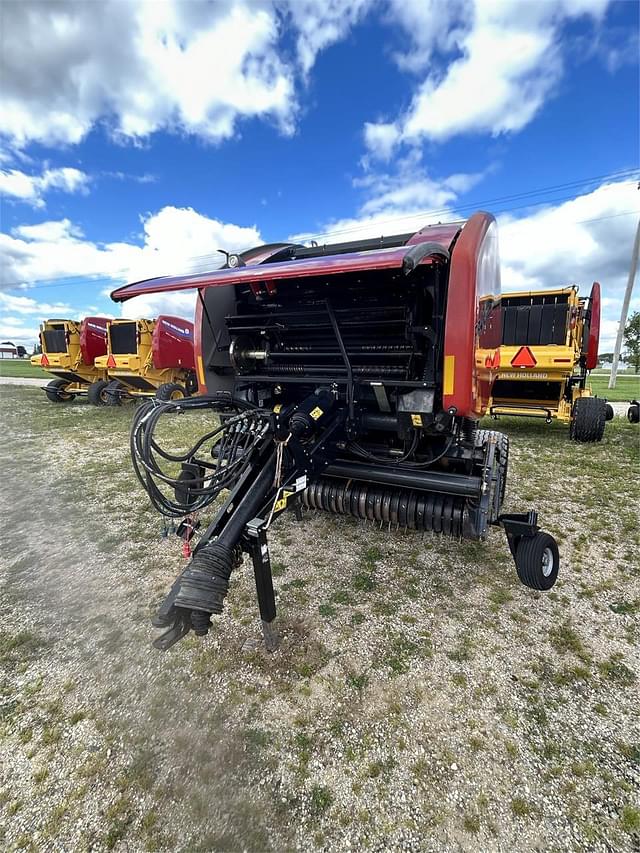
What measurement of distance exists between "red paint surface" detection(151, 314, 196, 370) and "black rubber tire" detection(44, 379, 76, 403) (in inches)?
179

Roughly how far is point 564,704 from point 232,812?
5.47 ft

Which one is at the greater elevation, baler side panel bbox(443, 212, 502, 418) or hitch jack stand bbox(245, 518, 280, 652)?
baler side panel bbox(443, 212, 502, 418)

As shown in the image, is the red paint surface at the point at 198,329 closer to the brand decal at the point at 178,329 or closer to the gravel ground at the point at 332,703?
the gravel ground at the point at 332,703

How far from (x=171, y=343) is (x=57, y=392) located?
4.99 m

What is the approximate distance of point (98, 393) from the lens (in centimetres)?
1270

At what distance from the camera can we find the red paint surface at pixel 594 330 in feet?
25.0

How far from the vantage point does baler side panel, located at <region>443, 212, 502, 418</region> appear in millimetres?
2723

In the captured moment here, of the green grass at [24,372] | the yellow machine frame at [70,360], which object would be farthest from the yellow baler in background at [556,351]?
the green grass at [24,372]

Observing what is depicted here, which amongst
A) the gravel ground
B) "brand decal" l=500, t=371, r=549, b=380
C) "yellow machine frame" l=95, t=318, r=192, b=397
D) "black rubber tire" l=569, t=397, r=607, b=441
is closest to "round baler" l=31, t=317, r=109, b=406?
"yellow machine frame" l=95, t=318, r=192, b=397

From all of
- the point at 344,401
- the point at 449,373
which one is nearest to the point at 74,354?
the point at 344,401

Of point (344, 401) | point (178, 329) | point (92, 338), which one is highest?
point (178, 329)

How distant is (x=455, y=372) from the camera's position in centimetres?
280

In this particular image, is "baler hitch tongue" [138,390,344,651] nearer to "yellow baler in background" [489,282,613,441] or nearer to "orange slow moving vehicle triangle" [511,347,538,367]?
"orange slow moving vehicle triangle" [511,347,538,367]

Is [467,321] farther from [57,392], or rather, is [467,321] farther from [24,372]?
[24,372]
